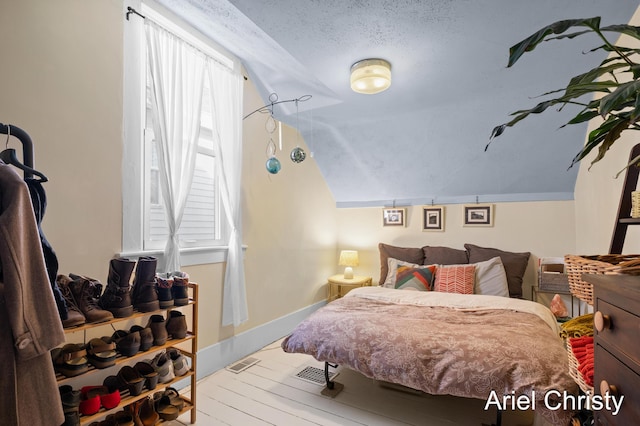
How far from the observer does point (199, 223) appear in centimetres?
264

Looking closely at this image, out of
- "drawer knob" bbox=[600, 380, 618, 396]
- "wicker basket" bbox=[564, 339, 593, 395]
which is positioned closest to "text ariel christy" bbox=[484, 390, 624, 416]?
"wicker basket" bbox=[564, 339, 593, 395]

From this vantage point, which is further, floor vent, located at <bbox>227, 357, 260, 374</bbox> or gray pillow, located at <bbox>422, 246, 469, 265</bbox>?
gray pillow, located at <bbox>422, 246, 469, 265</bbox>

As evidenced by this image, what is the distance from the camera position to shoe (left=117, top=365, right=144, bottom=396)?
1682 mm

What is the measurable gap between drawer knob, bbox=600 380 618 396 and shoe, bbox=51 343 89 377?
1.98 m

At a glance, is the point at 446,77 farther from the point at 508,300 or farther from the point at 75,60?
the point at 75,60

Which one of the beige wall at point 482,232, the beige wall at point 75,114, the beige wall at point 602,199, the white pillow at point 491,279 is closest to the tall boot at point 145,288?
the beige wall at point 75,114

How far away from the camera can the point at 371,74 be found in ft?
7.37

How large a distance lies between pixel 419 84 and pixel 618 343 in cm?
221

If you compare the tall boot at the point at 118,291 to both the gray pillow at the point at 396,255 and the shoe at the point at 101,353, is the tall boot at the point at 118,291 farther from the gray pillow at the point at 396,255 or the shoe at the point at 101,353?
the gray pillow at the point at 396,255

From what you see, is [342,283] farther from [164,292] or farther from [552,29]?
[552,29]

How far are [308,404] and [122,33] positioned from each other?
106 inches

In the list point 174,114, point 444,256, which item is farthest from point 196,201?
point 444,256

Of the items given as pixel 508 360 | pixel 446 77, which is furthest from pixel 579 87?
pixel 446 77

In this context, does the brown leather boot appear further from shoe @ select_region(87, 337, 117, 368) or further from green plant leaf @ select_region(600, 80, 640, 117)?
green plant leaf @ select_region(600, 80, 640, 117)
